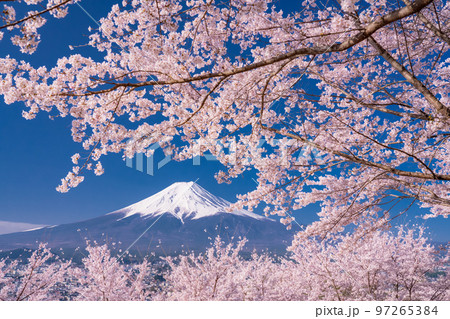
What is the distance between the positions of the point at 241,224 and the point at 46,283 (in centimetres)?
10530

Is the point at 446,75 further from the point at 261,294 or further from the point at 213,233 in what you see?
the point at 213,233

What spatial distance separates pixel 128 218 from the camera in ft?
362

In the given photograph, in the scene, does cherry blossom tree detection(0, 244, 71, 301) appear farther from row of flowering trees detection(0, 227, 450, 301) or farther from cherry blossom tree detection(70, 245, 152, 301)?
cherry blossom tree detection(70, 245, 152, 301)

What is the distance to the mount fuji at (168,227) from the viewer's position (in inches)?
3435

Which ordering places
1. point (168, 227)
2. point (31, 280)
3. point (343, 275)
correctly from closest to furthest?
point (31, 280) < point (343, 275) < point (168, 227)

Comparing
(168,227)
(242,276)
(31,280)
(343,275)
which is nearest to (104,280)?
(31,280)

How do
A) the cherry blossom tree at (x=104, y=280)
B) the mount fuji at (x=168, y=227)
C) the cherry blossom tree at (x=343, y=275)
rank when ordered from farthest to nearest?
the mount fuji at (x=168, y=227) → the cherry blossom tree at (x=343, y=275) → the cherry blossom tree at (x=104, y=280)

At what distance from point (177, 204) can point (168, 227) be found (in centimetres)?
1164

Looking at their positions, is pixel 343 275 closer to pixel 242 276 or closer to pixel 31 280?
pixel 242 276

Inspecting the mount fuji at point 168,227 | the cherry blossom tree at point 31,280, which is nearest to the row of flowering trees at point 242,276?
the cherry blossom tree at point 31,280

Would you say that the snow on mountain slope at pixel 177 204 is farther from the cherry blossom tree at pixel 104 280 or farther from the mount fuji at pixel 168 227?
the cherry blossom tree at pixel 104 280

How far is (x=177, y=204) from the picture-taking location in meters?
115

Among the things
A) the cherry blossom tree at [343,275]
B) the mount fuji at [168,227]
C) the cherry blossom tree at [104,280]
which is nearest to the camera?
the cherry blossom tree at [104,280]

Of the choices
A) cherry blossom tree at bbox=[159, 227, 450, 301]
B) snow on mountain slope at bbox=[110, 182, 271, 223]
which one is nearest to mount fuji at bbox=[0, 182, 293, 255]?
snow on mountain slope at bbox=[110, 182, 271, 223]
